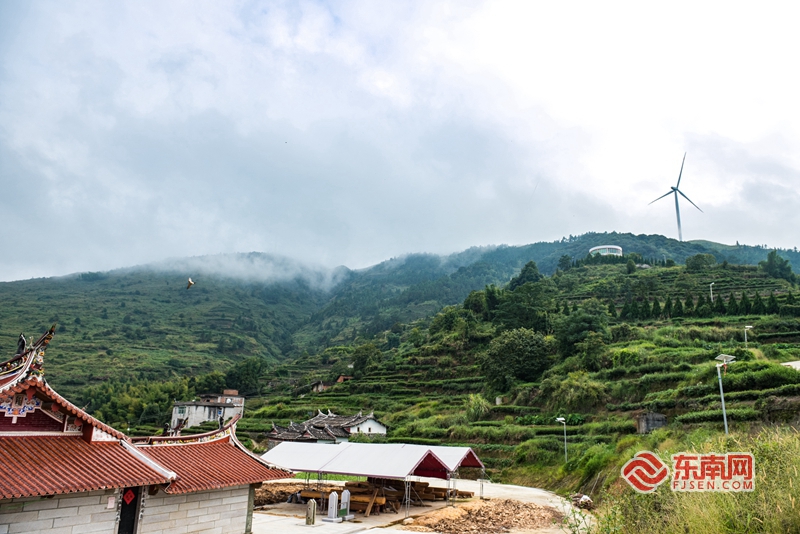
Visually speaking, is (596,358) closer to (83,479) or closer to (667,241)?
(83,479)

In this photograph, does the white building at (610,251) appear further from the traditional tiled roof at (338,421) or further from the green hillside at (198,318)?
the traditional tiled roof at (338,421)

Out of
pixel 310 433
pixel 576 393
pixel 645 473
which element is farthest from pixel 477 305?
pixel 645 473

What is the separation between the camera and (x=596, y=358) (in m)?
44.6

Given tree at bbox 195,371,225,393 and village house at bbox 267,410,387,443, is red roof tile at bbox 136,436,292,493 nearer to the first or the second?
village house at bbox 267,410,387,443

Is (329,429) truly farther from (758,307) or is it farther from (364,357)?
(758,307)

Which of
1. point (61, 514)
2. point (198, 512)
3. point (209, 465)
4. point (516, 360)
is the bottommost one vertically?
point (198, 512)

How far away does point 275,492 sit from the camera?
25.8 m

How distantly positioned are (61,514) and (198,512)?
389 cm

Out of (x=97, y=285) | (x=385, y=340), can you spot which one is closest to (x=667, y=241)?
(x=385, y=340)

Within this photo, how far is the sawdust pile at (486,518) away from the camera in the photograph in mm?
17917

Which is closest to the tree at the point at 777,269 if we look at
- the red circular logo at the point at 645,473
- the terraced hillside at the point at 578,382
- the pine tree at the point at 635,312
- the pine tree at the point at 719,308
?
the terraced hillside at the point at 578,382

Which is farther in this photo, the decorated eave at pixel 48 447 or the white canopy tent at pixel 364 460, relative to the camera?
the white canopy tent at pixel 364 460

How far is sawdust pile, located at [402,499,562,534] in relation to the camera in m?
17.9

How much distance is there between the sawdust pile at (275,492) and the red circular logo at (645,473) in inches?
754
